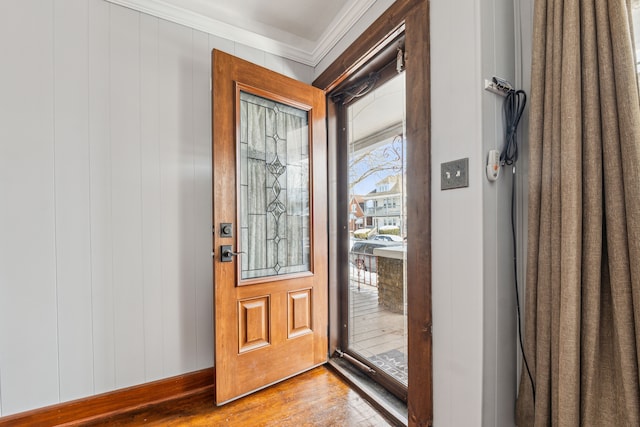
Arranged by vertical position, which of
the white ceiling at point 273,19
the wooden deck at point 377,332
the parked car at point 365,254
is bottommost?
the wooden deck at point 377,332

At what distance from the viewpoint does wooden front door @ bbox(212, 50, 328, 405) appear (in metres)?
1.78

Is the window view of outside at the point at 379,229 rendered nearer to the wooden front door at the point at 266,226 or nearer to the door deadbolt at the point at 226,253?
the wooden front door at the point at 266,226

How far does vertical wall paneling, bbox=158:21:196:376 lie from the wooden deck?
1.19 m

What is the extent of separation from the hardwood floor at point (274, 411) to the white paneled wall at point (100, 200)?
Answer: 201 millimetres

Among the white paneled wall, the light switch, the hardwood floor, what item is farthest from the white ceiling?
the hardwood floor

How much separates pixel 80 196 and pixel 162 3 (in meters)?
1.34

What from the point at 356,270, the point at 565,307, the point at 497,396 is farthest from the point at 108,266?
the point at 565,307

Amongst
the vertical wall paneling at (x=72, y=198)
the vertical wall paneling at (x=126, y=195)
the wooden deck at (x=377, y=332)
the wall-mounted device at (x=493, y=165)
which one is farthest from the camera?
the wooden deck at (x=377, y=332)

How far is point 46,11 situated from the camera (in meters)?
1.59

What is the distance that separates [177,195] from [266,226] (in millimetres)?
632

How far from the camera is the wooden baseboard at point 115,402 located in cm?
153

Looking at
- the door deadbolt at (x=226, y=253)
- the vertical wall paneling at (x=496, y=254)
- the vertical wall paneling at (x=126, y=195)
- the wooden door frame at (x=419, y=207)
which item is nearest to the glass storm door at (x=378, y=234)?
the wooden door frame at (x=419, y=207)

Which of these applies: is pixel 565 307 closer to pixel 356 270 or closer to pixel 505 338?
pixel 505 338

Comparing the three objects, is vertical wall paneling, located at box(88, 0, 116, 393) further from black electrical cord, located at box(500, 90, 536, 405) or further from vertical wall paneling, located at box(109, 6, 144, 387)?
black electrical cord, located at box(500, 90, 536, 405)
